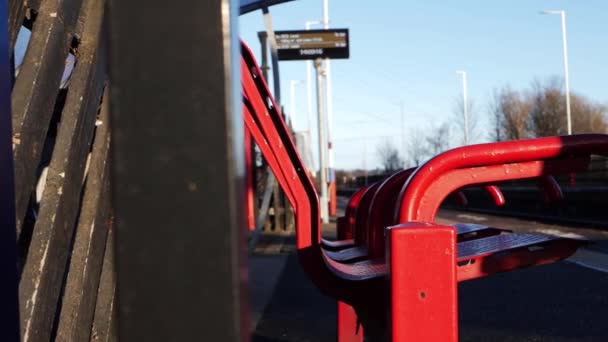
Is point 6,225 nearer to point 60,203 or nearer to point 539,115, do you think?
point 60,203

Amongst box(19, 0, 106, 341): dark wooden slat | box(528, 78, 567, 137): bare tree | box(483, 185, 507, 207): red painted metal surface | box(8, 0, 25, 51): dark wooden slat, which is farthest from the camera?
box(528, 78, 567, 137): bare tree

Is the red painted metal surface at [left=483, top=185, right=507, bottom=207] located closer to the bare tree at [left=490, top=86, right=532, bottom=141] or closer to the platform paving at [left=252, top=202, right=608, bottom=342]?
the platform paving at [left=252, top=202, right=608, bottom=342]

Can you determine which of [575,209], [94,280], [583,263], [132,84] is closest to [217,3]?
[132,84]

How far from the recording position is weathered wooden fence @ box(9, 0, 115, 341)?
1893 millimetres

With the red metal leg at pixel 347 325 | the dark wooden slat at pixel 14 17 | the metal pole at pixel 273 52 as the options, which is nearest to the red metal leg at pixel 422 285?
the dark wooden slat at pixel 14 17

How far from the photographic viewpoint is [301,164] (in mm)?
2879

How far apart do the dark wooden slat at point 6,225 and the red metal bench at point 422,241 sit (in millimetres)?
931

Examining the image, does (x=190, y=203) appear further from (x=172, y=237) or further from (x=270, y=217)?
(x=270, y=217)

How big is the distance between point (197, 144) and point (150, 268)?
129 millimetres

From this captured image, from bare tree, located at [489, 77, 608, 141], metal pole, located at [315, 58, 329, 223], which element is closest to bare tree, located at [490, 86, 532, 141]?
bare tree, located at [489, 77, 608, 141]

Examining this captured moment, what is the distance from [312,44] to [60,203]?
16.0m

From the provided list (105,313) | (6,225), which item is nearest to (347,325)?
(105,313)

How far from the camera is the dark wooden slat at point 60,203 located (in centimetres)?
188

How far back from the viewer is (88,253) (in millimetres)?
2201
